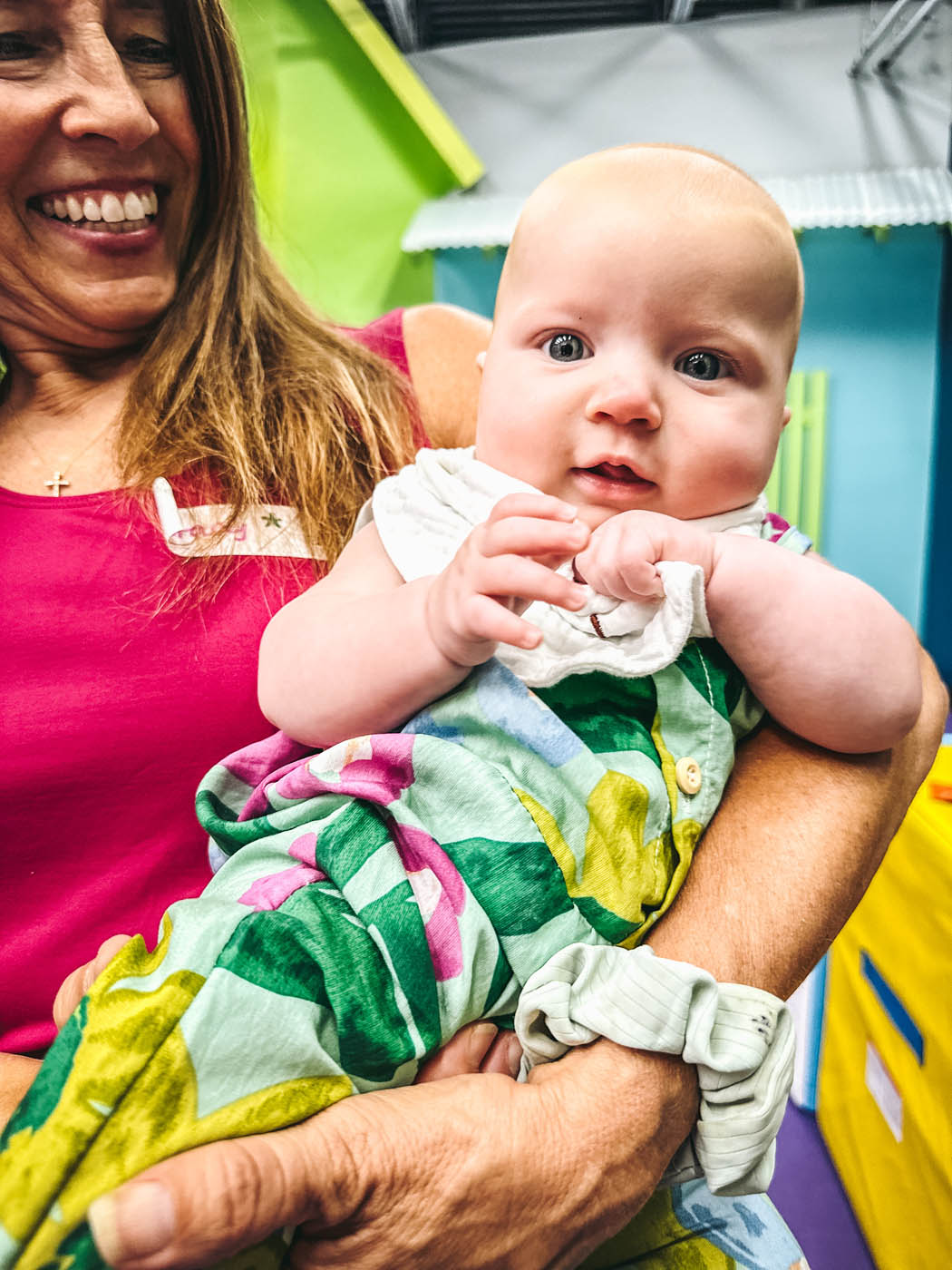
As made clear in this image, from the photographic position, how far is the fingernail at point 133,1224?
0.44m

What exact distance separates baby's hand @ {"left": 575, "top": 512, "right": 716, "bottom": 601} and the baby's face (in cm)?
6

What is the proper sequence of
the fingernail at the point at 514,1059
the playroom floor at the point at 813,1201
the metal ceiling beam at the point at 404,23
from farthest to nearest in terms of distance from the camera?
the metal ceiling beam at the point at 404,23 < the playroom floor at the point at 813,1201 < the fingernail at the point at 514,1059

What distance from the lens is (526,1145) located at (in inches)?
22.4

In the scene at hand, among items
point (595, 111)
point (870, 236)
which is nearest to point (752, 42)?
point (595, 111)

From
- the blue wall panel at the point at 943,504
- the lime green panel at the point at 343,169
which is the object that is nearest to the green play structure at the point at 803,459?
the blue wall panel at the point at 943,504

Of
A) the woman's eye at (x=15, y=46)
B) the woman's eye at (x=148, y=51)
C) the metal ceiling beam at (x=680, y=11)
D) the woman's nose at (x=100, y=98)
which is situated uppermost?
the metal ceiling beam at (x=680, y=11)

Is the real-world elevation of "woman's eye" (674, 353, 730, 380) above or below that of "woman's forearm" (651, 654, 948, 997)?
above

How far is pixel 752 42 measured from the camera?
3.84 m

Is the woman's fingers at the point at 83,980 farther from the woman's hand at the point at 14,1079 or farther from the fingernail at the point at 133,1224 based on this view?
the fingernail at the point at 133,1224

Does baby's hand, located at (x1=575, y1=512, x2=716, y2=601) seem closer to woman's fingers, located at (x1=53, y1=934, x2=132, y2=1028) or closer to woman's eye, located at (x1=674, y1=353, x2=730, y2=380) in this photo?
woman's eye, located at (x1=674, y1=353, x2=730, y2=380)

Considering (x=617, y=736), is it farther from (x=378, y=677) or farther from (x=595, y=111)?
(x=595, y=111)

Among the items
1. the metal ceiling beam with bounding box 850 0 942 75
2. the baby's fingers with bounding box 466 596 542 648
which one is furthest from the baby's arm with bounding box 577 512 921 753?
the metal ceiling beam with bounding box 850 0 942 75

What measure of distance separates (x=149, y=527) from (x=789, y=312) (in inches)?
24.3

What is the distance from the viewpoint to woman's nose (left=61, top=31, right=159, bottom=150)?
0.85 m
